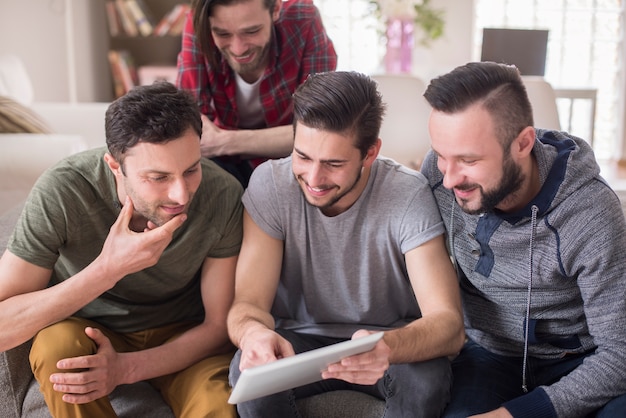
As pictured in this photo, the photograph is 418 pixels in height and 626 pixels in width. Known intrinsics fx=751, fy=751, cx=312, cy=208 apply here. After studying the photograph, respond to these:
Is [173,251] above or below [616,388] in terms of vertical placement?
above

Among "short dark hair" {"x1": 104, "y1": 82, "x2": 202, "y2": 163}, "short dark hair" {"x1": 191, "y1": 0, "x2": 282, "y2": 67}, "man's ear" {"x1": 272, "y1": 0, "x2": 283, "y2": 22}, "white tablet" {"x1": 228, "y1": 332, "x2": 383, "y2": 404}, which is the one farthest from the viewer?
"man's ear" {"x1": 272, "y1": 0, "x2": 283, "y2": 22}

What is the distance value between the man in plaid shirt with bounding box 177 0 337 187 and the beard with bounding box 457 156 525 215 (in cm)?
75

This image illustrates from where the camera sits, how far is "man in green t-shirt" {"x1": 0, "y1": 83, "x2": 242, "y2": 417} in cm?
165

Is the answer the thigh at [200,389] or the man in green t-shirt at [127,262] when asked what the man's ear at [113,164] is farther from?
the thigh at [200,389]

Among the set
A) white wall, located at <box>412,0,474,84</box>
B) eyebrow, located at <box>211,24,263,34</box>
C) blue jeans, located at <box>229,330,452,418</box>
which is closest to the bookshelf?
white wall, located at <box>412,0,474,84</box>

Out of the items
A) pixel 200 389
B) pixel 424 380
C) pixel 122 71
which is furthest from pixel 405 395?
pixel 122 71

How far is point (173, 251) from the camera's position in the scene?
5.93 ft

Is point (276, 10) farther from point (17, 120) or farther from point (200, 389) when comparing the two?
point (17, 120)

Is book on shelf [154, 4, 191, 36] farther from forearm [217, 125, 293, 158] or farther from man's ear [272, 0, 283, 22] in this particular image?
forearm [217, 125, 293, 158]

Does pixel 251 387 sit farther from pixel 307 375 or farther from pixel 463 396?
pixel 463 396

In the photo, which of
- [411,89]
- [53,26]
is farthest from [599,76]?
[53,26]

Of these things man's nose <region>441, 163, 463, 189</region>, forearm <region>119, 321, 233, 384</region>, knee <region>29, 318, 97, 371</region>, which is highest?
man's nose <region>441, 163, 463, 189</region>

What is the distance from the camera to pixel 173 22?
4.90 metres

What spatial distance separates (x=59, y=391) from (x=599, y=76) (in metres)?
5.28
